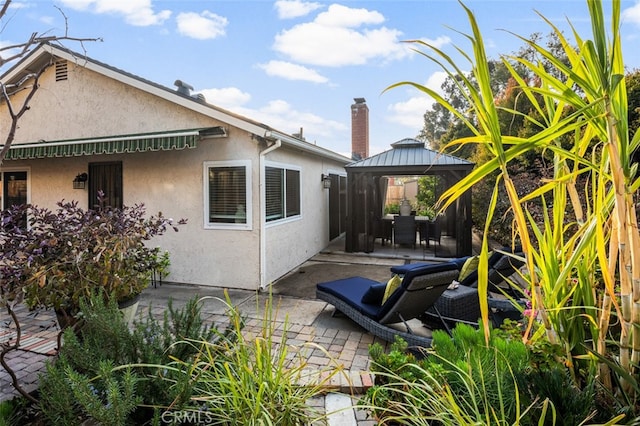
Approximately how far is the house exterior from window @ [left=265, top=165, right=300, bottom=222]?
3 centimetres

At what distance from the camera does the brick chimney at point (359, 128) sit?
22547mm

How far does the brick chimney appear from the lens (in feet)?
74.0

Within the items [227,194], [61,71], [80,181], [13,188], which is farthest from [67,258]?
[13,188]

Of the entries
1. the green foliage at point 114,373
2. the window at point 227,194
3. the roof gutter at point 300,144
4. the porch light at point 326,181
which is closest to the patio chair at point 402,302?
the green foliage at point 114,373

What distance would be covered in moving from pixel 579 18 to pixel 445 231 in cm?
1366

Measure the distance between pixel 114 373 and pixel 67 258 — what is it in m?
2.19

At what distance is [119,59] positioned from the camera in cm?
936

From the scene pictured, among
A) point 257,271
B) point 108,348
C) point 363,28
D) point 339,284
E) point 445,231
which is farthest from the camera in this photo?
point 445,231

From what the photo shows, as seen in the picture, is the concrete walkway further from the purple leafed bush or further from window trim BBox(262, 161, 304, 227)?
window trim BBox(262, 161, 304, 227)

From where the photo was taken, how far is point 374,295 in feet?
17.9

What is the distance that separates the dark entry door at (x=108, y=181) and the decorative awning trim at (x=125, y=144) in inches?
49.6

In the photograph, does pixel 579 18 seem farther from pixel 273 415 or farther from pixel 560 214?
pixel 273 415

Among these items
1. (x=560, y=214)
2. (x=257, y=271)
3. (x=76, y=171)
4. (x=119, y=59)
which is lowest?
(x=257, y=271)

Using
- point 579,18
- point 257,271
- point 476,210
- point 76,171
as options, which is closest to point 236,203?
point 257,271
